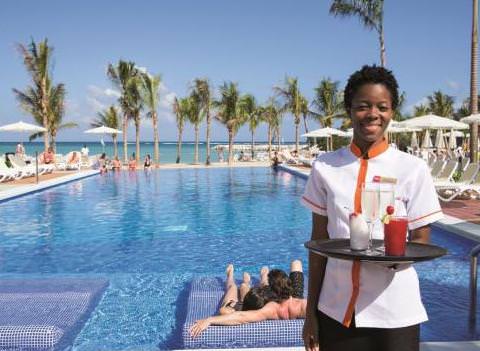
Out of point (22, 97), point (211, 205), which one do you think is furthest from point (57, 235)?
point (22, 97)

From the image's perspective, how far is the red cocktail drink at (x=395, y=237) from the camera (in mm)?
1642

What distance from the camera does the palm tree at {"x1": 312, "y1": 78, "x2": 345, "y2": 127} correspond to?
3744 centimetres

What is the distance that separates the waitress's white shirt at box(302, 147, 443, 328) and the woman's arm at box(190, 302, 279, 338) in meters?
2.78

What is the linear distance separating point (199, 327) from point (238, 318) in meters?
0.37

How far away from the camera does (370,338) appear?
1.76m

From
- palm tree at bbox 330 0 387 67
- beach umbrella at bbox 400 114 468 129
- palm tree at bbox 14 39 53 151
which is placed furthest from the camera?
palm tree at bbox 14 39 53 151

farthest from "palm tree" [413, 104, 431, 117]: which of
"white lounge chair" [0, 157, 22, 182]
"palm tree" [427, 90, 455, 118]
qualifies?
"white lounge chair" [0, 157, 22, 182]

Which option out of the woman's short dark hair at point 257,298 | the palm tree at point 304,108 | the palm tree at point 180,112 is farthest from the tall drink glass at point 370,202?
the palm tree at point 304,108

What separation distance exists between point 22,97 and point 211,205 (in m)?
18.9

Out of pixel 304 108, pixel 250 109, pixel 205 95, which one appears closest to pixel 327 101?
pixel 304 108

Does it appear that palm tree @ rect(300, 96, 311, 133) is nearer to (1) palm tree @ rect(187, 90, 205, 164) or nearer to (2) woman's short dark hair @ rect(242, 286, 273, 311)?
(1) palm tree @ rect(187, 90, 205, 164)

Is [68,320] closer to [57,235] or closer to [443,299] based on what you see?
[443,299]

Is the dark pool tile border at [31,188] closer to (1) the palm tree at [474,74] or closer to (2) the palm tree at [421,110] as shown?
(1) the palm tree at [474,74]

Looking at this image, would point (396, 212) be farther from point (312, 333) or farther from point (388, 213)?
point (312, 333)
